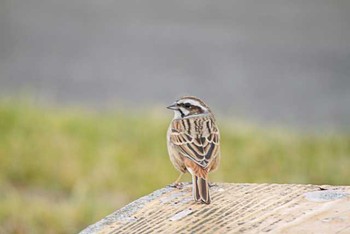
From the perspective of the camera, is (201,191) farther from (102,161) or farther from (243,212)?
(102,161)

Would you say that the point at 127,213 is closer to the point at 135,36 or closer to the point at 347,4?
the point at 135,36

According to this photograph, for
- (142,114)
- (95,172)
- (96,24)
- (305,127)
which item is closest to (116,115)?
(142,114)

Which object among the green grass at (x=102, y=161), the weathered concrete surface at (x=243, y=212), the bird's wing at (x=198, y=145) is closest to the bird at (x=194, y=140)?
the bird's wing at (x=198, y=145)

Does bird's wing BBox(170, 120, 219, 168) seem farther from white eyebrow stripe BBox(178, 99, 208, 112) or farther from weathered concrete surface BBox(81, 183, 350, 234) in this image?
weathered concrete surface BBox(81, 183, 350, 234)

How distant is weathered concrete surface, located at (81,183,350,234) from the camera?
3.19 m

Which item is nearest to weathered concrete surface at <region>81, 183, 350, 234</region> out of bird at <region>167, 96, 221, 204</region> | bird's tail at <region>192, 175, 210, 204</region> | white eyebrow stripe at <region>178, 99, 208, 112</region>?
bird's tail at <region>192, 175, 210, 204</region>

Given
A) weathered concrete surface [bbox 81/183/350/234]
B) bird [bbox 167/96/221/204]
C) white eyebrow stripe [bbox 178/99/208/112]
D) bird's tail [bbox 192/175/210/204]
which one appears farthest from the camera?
white eyebrow stripe [bbox 178/99/208/112]

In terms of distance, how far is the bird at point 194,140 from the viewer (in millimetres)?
4293

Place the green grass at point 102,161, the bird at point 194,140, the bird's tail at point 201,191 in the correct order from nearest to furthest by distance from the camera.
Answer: the bird's tail at point 201,191 < the bird at point 194,140 < the green grass at point 102,161

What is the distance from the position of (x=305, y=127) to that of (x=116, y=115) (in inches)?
62.9

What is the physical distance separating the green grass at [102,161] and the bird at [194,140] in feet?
5.17

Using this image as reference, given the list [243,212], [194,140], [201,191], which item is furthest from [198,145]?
[243,212]

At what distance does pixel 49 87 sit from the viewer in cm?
966

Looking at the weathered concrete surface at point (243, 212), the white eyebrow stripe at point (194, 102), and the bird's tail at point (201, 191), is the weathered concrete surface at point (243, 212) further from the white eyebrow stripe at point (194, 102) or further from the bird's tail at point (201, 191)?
the white eyebrow stripe at point (194, 102)
